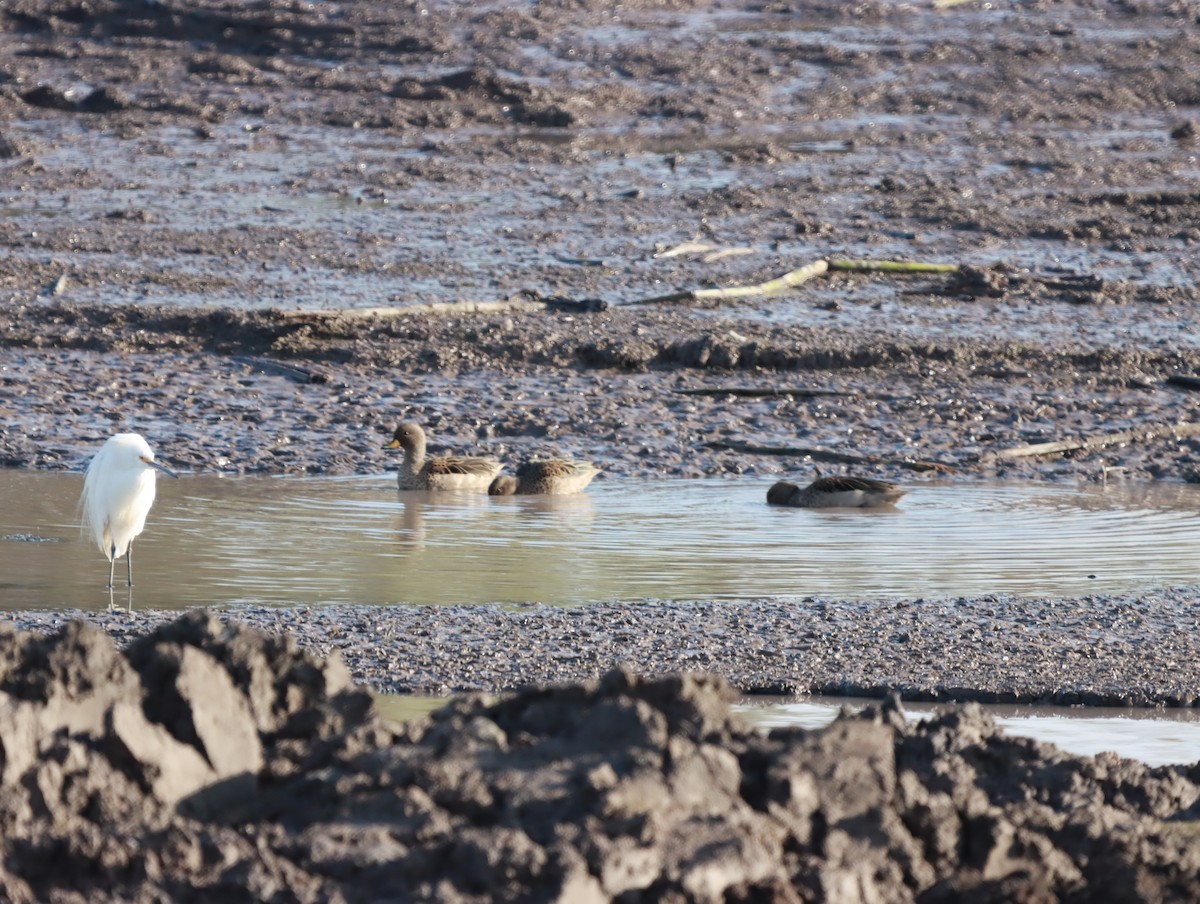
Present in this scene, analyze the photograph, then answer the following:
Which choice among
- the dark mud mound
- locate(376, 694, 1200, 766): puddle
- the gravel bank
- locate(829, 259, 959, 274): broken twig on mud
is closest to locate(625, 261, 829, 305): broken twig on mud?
locate(829, 259, 959, 274): broken twig on mud

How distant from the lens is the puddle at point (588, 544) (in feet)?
27.1

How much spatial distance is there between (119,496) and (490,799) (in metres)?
4.50

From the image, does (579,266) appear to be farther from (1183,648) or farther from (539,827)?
Answer: (539,827)

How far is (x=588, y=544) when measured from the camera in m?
9.45

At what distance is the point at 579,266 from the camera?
55.5 feet

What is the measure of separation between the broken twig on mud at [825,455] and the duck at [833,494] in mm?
1069

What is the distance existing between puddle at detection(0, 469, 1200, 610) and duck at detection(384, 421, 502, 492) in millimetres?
111

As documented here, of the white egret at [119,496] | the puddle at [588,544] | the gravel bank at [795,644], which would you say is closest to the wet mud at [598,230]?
the puddle at [588,544]

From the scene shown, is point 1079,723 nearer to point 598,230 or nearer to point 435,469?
point 435,469

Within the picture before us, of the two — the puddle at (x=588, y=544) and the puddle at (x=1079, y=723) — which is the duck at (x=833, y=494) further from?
the puddle at (x=1079, y=723)

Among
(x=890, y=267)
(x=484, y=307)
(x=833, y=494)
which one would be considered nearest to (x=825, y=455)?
(x=833, y=494)

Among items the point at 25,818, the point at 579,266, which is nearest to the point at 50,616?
the point at 25,818

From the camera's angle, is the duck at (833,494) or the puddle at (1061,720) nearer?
the puddle at (1061,720)

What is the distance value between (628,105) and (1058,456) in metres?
13.5
